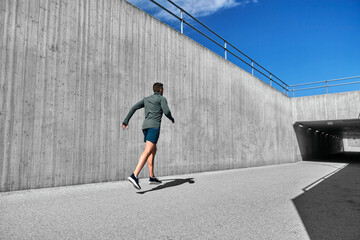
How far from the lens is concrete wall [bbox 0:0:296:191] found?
4.07 metres

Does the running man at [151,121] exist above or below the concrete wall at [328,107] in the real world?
below

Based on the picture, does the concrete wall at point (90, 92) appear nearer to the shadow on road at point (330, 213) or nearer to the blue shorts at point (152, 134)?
the blue shorts at point (152, 134)

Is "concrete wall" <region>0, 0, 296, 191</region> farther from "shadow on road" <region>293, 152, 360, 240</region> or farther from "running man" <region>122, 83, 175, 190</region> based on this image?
"shadow on road" <region>293, 152, 360, 240</region>

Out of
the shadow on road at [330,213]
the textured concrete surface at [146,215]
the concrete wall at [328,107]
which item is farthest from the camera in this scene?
the concrete wall at [328,107]

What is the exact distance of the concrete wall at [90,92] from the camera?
4070 millimetres

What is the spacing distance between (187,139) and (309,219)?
5.13 meters

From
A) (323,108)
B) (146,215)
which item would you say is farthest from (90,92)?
(323,108)

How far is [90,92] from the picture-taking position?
16.9 ft

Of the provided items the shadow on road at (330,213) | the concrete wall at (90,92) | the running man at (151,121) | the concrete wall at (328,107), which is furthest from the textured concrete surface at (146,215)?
the concrete wall at (328,107)

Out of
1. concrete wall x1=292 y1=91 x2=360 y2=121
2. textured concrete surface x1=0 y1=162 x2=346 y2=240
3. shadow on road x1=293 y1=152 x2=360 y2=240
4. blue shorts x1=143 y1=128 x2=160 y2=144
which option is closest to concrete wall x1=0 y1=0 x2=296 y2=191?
textured concrete surface x1=0 y1=162 x2=346 y2=240

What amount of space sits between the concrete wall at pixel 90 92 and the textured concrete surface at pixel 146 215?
855 mm

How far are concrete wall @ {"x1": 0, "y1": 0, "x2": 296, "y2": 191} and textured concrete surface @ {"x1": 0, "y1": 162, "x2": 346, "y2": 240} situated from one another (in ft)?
2.81

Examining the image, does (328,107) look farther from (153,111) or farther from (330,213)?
(153,111)

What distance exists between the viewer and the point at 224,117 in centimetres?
980
